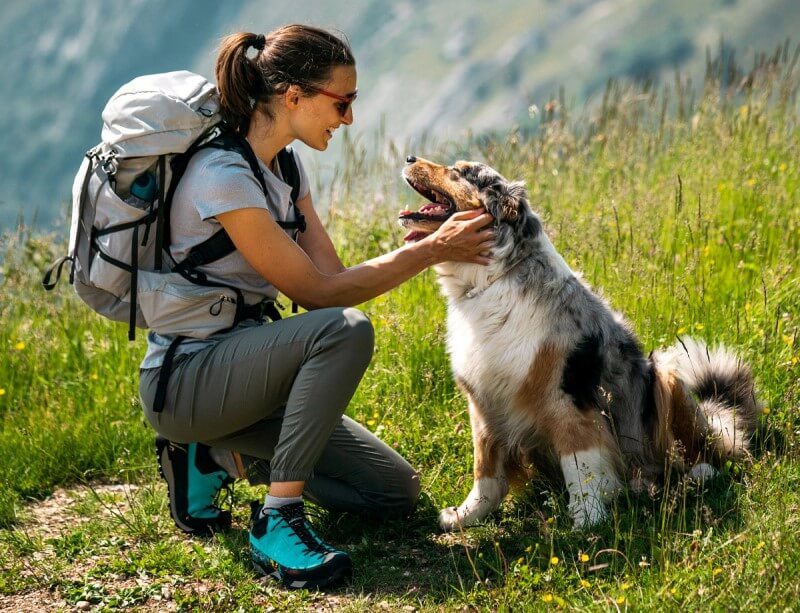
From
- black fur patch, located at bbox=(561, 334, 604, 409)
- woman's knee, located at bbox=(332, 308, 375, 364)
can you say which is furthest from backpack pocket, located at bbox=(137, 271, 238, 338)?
black fur patch, located at bbox=(561, 334, 604, 409)

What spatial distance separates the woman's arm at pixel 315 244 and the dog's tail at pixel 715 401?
150 cm

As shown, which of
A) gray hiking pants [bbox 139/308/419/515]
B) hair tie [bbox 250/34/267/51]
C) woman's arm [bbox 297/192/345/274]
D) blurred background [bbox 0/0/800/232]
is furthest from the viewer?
blurred background [bbox 0/0/800/232]

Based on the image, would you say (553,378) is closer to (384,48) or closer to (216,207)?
A: (216,207)

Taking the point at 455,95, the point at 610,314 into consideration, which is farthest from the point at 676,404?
the point at 455,95

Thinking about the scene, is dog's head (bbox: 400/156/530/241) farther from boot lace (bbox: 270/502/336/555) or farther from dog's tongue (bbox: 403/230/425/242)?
boot lace (bbox: 270/502/336/555)

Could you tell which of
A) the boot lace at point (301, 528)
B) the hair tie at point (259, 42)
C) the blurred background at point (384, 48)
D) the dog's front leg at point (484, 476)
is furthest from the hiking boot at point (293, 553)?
the blurred background at point (384, 48)

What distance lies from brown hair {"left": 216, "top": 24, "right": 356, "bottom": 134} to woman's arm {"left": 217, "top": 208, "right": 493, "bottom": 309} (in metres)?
0.51

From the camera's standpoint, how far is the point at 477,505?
389 cm

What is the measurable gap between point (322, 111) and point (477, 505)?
5.75 feet

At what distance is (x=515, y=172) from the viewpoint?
6473mm

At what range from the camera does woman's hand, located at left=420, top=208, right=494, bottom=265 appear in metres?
3.64

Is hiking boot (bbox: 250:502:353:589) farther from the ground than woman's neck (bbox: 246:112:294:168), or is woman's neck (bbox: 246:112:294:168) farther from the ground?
woman's neck (bbox: 246:112:294:168)

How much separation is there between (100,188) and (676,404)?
252cm

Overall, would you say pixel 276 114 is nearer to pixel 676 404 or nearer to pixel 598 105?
pixel 676 404
